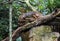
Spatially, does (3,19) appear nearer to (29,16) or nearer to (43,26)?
(29,16)

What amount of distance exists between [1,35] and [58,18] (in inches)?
89.6

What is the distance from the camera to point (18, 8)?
6.11 m

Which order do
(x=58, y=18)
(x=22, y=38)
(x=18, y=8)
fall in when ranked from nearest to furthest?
1. (x=58, y=18)
2. (x=22, y=38)
3. (x=18, y=8)

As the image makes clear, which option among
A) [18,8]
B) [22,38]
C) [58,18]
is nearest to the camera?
[58,18]

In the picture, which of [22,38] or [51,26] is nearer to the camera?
[51,26]

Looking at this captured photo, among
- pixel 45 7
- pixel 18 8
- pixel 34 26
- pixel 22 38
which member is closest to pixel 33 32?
pixel 34 26

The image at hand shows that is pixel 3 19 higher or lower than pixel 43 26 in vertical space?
lower

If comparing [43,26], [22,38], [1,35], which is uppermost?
[43,26]

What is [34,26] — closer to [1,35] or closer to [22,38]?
[22,38]

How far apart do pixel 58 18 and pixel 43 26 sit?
0.35 metres

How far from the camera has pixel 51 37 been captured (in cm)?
396

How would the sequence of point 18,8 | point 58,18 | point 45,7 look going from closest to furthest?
1. point 58,18
2. point 45,7
3. point 18,8

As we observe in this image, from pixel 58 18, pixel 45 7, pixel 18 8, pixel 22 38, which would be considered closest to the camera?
pixel 58 18

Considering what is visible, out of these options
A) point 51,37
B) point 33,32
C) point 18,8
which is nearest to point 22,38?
point 33,32
